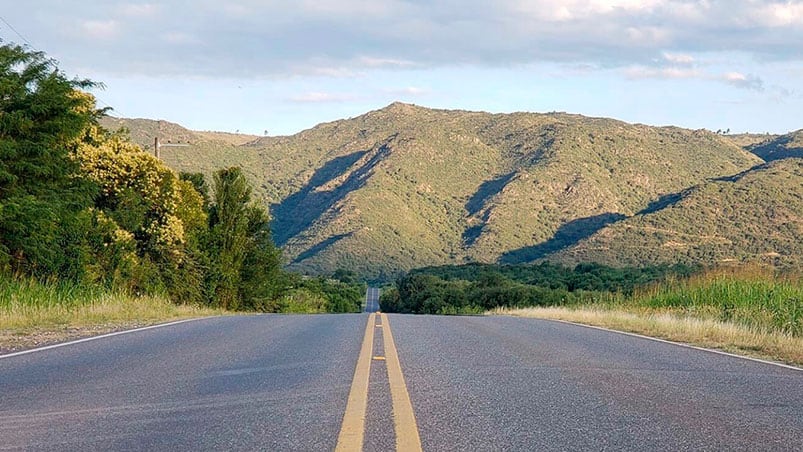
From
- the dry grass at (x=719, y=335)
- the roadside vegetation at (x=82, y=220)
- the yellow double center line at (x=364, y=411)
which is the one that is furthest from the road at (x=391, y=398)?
the roadside vegetation at (x=82, y=220)

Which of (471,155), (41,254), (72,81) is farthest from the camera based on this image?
(471,155)

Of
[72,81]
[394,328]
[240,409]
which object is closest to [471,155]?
[72,81]

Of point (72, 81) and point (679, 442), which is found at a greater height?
point (72, 81)

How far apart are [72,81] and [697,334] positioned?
71.9 ft

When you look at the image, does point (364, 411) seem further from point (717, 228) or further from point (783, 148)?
point (783, 148)

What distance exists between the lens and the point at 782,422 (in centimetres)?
630

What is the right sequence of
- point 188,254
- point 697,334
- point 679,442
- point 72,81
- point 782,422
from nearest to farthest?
point 679,442 < point 782,422 < point 697,334 < point 72,81 < point 188,254

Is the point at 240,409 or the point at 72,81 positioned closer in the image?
the point at 240,409

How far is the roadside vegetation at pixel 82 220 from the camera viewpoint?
808 inches

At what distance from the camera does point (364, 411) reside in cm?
651

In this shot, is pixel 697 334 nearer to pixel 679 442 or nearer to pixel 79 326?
pixel 679 442

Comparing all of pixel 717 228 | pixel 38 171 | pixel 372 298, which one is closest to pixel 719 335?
pixel 38 171

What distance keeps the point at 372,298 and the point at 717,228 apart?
43415mm

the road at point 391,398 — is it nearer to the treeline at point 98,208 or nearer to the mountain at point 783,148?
the treeline at point 98,208
